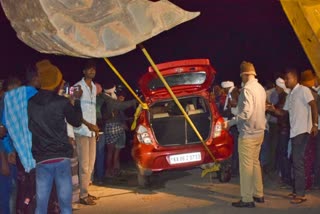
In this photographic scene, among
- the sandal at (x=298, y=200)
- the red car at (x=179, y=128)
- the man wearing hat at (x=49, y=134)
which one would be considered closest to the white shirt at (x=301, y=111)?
the sandal at (x=298, y=200)

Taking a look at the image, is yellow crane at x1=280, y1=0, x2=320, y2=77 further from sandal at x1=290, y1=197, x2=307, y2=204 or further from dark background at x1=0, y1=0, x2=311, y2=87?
dark background at x1=0, y1=0, x2=311, y2=87

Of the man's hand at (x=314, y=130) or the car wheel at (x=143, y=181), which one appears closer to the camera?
the man's hand at (x=314, y=130)

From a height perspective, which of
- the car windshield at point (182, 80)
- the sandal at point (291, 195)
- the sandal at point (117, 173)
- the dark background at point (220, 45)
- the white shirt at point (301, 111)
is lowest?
the sandal at point (291, 195)

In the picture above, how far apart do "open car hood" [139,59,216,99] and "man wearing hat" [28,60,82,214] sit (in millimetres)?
3477

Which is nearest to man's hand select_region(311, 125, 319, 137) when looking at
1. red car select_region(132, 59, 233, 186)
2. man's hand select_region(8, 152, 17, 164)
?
red car select_region(132, 59, 233, 186)

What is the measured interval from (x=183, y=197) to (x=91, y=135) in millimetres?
1736

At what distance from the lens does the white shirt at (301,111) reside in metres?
8.02

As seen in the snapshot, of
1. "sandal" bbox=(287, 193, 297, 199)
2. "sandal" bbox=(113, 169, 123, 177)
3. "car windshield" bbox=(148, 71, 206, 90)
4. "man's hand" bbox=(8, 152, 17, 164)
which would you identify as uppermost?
"car windshield" bbox=(148, 71, 206, 90)

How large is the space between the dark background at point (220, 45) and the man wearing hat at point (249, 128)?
13.5 metres

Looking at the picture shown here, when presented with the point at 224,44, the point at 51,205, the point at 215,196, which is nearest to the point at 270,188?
the point at 215,196

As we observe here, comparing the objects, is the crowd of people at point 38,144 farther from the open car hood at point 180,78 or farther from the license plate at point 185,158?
the open car hood at point 180,78

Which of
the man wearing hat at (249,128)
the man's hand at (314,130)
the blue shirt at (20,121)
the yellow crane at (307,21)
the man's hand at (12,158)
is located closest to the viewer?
the yellow crane at (307,21)

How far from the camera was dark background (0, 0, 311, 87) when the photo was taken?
21906mm

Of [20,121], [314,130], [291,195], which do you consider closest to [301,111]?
[314,130]
